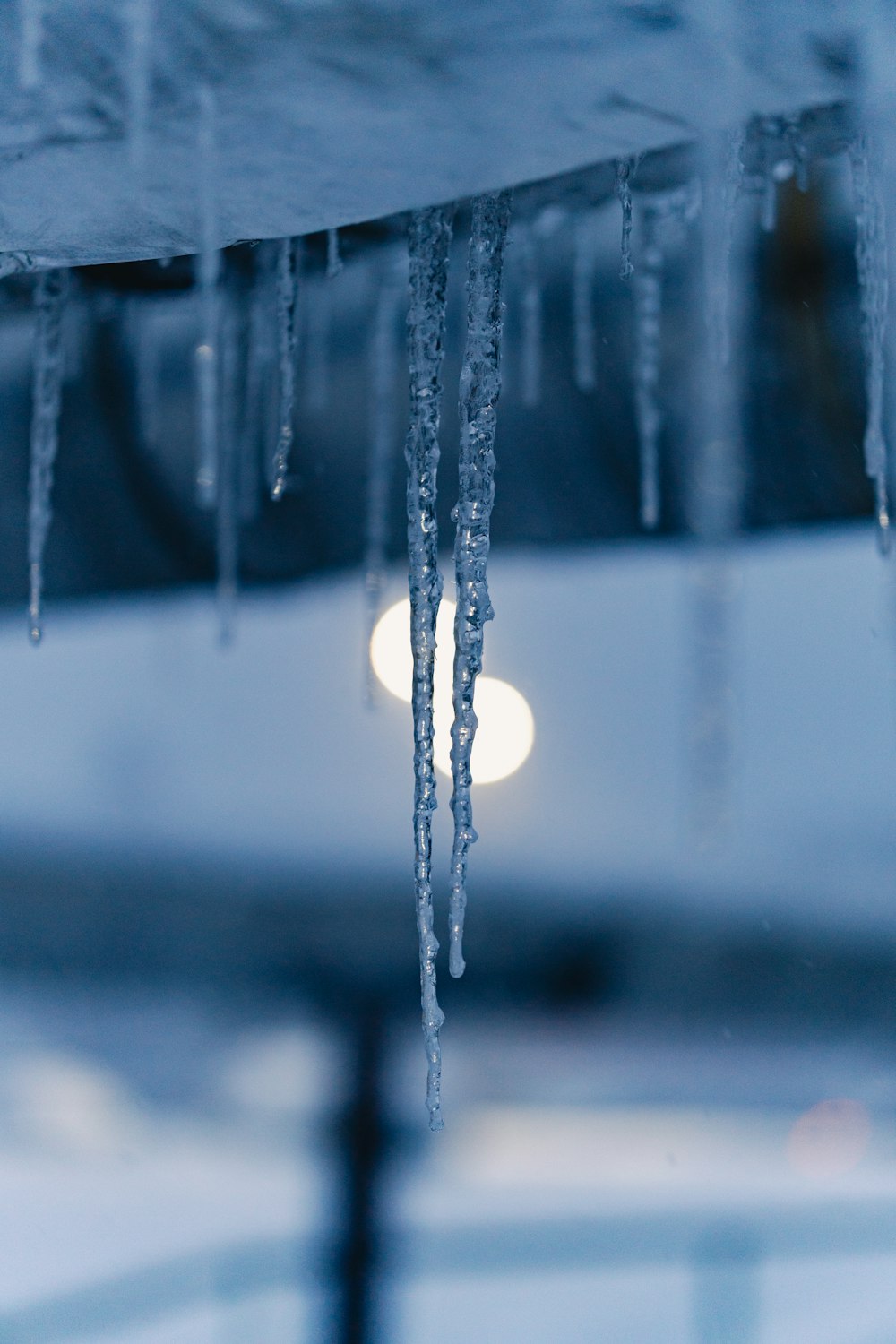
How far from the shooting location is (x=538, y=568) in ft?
6.10

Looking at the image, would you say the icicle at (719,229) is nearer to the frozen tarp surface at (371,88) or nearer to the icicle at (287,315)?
the frozen tarp surface at (371,88)

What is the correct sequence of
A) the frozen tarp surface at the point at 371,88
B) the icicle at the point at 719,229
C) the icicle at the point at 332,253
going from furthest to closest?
the icicle at the point at 332,253, the icicle at the point at 719,229, the frozen tarp surface at the point at 371,88

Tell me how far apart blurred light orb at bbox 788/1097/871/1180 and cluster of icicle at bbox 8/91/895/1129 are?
9803 mm

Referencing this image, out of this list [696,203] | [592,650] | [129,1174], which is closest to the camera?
[696,203]

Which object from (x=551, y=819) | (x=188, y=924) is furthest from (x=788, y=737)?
(x=188, y=924)

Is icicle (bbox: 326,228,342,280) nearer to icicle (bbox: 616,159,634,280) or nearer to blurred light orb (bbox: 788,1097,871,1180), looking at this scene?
A: icicle (bbox: 616,159,634,280)

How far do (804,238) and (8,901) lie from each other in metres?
3.16

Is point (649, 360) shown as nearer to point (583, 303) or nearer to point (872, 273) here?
point (583, 303)

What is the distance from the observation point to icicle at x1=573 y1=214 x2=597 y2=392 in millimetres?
1355

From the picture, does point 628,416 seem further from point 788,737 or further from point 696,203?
point 788,737

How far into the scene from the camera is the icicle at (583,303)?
136 cm

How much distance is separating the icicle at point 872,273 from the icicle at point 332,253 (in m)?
0.49

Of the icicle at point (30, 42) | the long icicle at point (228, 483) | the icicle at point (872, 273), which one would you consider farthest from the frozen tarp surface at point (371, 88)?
the long icicle at point (228, 483)

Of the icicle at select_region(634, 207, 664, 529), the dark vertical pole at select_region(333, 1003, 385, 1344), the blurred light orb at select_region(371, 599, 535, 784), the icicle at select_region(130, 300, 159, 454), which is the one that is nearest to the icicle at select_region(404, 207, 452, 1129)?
the icicle at select_region(634, 207, 664, 529)
